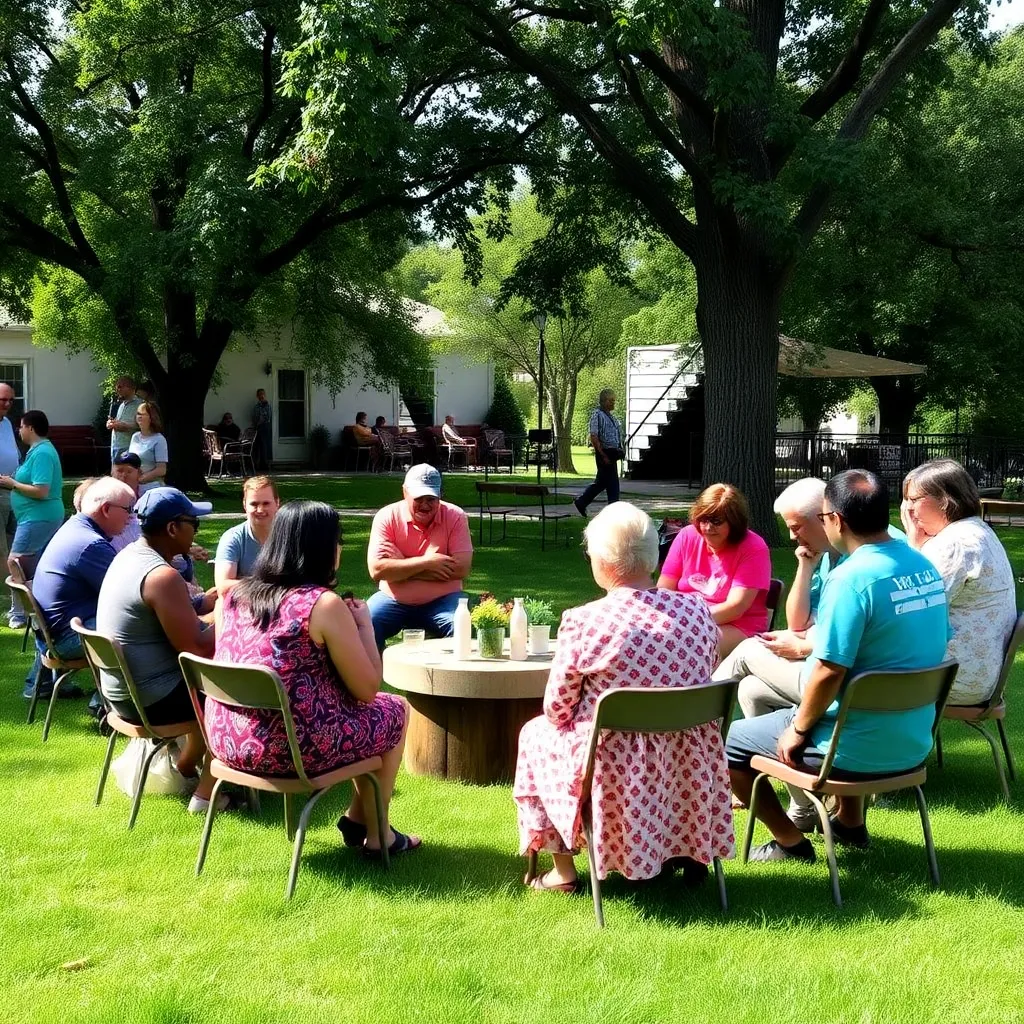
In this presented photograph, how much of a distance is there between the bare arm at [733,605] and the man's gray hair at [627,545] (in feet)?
6.26

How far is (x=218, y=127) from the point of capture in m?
17.5

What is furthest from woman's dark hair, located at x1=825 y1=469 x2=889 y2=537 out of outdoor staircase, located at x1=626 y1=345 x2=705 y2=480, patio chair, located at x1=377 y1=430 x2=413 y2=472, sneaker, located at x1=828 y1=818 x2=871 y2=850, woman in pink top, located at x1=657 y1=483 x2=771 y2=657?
patio chair, located at x1=377 y1=430 x2=413 y2=472

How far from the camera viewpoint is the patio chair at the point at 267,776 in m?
4.07

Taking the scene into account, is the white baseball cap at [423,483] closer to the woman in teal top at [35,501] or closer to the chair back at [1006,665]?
the chair back at [1006,665]

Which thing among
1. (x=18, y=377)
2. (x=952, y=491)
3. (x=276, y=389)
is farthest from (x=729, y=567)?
(x=276, y=389)

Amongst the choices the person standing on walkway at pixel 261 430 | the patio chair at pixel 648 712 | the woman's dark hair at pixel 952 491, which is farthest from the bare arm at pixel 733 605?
the person standing on walkway at pixel 261 430

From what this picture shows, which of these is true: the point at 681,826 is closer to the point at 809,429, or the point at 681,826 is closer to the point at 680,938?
the point at 680,938

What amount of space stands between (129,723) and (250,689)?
1269mm

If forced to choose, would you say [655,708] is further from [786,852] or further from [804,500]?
[804,500]

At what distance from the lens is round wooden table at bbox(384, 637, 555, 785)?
5.30 m

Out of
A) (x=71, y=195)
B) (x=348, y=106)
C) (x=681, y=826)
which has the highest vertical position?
(x=71, y=195)

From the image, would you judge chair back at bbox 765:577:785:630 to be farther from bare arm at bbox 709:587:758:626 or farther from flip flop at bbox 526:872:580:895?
flip flop at bbox 526:872:580:895

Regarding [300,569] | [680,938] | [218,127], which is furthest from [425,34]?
[680,938]

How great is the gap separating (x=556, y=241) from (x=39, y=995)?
15.2 meters
